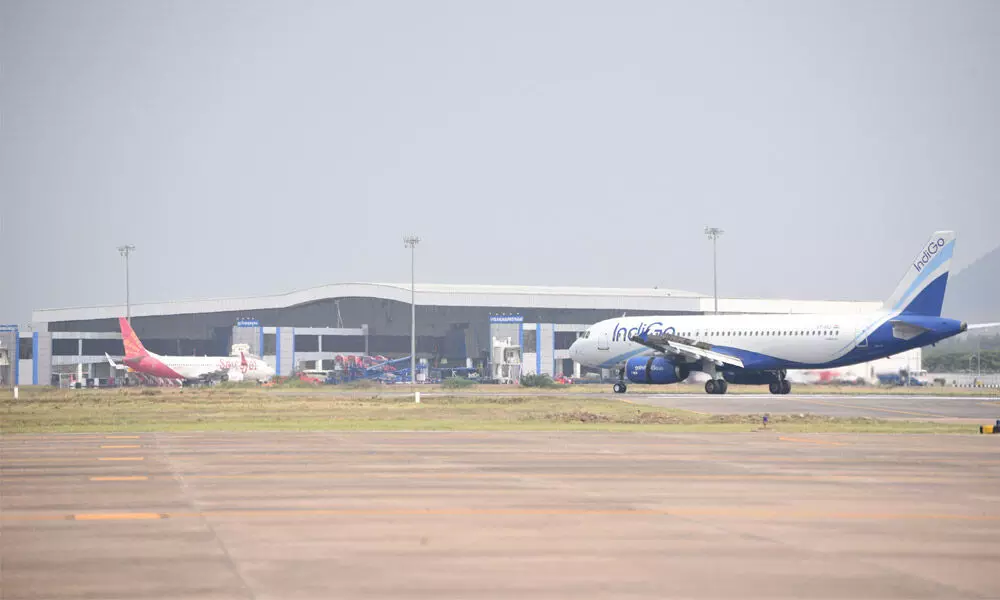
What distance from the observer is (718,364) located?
63.0 m

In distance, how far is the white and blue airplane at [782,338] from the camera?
57.2m

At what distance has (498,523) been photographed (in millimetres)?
14766

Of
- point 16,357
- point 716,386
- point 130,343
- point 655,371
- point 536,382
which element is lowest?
point 536,382

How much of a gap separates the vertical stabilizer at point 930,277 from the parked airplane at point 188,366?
190ft

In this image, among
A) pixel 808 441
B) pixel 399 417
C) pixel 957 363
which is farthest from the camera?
pixel 957 363

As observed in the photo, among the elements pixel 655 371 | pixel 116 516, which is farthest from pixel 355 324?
pixel 116 516

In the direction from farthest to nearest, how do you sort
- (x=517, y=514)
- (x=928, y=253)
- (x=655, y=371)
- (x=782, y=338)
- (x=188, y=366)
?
(x=188, y=366)
(x=655, y=371)
(x=782, y=338)
(x=928, y=253)
(x=517, y=514)

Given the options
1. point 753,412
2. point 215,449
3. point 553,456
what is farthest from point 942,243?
point 215,449

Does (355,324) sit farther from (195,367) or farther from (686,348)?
(686,348)

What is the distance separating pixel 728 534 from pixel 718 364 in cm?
5002

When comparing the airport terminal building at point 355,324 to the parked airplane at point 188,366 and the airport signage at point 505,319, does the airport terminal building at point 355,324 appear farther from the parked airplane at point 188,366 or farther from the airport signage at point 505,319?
the parked airplane at point 188,366

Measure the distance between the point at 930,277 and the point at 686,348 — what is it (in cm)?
1358

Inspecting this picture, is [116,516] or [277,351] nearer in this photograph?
[116,516]

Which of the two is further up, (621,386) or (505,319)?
(505,319)
